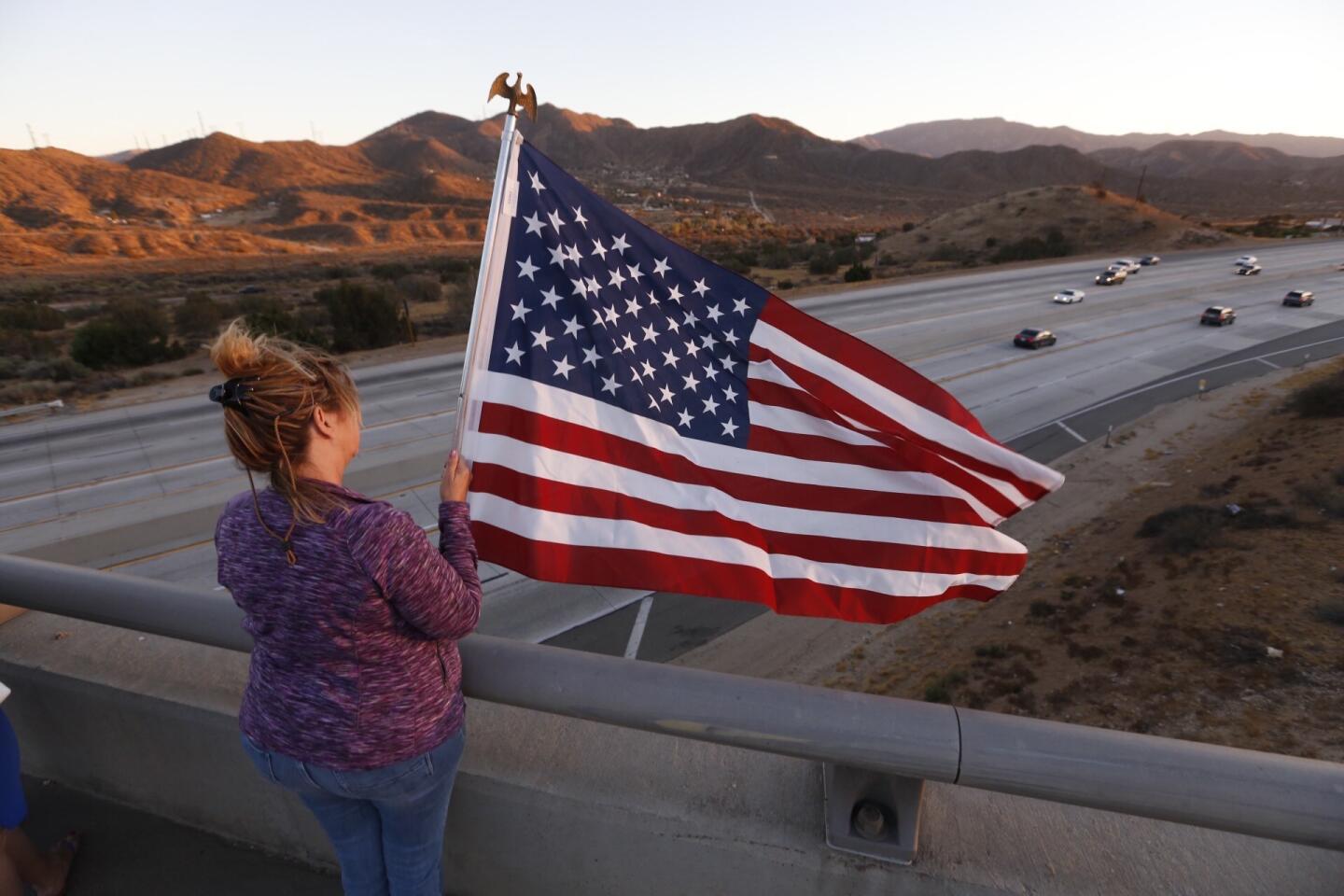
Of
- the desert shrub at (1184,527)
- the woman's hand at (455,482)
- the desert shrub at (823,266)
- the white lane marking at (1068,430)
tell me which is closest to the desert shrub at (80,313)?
the desert shrub at (823,266)

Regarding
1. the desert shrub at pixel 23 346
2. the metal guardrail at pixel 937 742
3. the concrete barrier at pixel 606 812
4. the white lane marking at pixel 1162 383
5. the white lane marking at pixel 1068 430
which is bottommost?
the white lane marking at pixel 1068 430

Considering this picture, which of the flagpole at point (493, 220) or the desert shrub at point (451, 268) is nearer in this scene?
the flagpole at point (493, 220)

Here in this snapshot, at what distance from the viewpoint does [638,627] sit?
9953mm

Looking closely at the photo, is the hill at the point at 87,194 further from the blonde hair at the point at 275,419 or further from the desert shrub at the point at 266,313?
the blonde hair at the point at 275,419

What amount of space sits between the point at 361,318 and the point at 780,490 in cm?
3049

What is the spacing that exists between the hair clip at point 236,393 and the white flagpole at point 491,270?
1.06 meters

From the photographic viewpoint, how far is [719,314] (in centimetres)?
312

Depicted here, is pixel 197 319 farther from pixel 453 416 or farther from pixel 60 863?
pixel 60 863

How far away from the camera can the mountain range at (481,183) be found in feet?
267

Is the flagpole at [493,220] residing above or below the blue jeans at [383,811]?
above

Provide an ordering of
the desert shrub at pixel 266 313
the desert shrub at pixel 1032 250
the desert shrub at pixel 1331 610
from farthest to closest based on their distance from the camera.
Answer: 1. the desert shrub at pixel 1032 250
2. the desert shrub at pixel 266 313
3. the desert shrub at pixel 1331 610

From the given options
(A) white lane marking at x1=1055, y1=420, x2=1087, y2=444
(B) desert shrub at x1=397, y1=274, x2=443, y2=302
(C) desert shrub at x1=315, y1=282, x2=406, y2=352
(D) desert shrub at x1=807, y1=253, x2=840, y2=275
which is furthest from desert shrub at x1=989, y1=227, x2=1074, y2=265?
(C) desert shrub at x1=315, y1=282, x2=406, y2=352

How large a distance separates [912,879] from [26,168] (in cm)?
12284

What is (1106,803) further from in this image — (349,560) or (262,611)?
(262,611)
